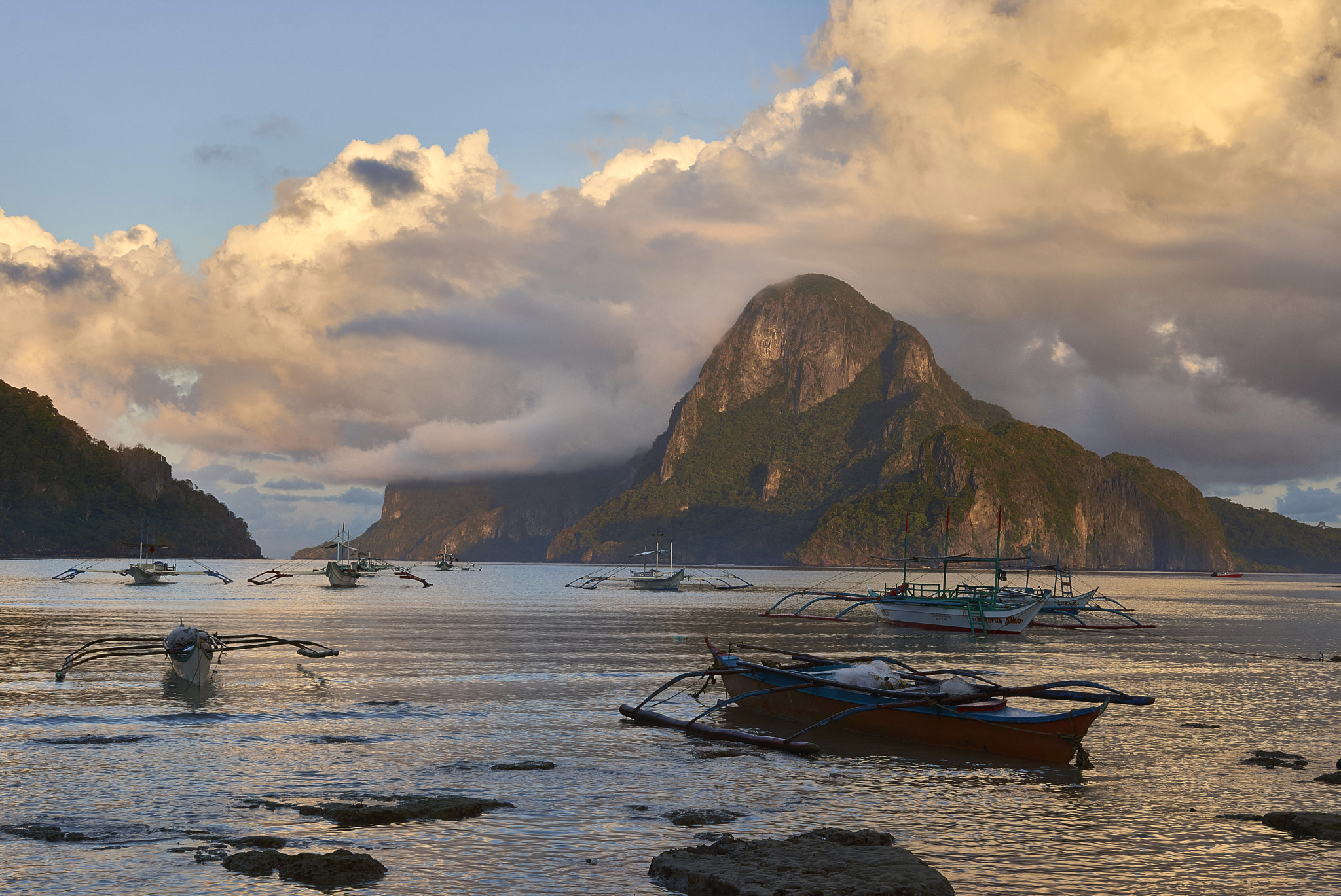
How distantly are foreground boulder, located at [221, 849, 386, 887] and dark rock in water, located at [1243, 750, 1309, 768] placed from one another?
59.6ft

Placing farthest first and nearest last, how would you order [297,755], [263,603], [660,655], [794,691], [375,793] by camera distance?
1. [263,603]
2. [660,655]
3. [794,691]
4. [297,755]
5. [375,793]

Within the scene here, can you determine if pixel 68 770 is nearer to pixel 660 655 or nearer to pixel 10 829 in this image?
pixel 10 829

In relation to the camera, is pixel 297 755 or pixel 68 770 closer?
pixel 68 770

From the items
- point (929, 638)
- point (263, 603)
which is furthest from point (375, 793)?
point (263, 603)

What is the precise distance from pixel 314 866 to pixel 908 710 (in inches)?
558

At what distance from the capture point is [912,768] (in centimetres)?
2128

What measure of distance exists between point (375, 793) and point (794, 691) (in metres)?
11.7

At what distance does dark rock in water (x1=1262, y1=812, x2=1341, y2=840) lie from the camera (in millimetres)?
16109

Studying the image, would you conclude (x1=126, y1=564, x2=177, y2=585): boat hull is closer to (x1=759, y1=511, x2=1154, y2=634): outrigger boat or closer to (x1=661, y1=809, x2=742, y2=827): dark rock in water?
(x1=759, y1=511, x2=1154, y2=634): outrigger boat

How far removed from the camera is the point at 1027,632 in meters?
71.4

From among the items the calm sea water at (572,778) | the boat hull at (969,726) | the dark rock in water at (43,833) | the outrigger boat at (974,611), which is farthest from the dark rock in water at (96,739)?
the outrigger boat at (974,611)

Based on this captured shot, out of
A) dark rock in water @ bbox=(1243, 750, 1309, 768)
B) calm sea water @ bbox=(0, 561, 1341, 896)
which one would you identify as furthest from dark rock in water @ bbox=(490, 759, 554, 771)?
dark rock in water @ bbox=(1243, 750, 1309, 768)

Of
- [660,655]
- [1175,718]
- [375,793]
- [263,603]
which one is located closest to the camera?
[375,793]

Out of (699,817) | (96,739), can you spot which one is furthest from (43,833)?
(699,817)
